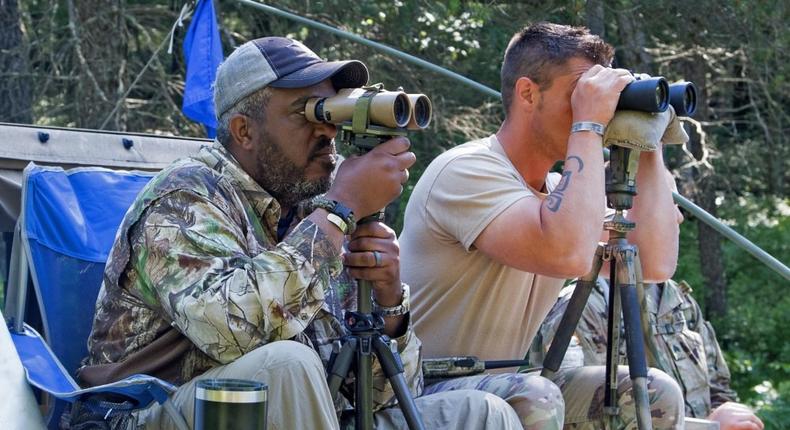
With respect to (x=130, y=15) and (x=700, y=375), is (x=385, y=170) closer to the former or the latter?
(x=700, y=375)

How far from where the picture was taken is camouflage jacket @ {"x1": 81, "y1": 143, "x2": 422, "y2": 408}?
8.62ft

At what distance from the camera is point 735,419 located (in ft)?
14.4

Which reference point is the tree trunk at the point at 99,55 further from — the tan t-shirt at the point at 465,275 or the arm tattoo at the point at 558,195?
the arm tattoo at the point at 558,195

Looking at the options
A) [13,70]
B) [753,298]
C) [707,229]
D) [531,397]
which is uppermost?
[13,70]

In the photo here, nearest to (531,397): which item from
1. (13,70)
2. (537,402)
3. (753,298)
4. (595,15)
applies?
(537,402)

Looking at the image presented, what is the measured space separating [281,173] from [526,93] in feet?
2.82

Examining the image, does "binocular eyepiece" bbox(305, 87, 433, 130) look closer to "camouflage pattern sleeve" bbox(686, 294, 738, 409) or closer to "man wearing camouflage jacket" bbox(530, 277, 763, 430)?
"man wearing camouflage jacket" bbox(530, 277, 763, 430)

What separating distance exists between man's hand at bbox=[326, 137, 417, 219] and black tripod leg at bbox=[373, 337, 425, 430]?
30cm

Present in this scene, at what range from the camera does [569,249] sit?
10.3 ft

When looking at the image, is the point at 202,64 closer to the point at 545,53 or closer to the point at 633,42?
the point at 633,42

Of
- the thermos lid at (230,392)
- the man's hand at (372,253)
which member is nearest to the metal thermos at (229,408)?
the thermos lid at (230,392)

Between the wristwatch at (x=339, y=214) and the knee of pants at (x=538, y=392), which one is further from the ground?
the wristwatch at (x=339, y=214)

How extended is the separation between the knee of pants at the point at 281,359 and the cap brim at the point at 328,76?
2.32ft

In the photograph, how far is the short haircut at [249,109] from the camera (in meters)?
3.03
